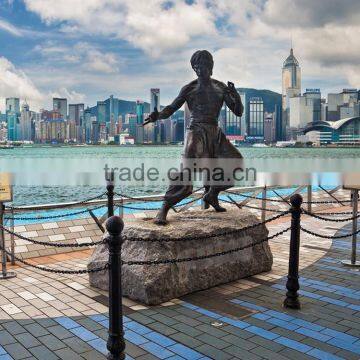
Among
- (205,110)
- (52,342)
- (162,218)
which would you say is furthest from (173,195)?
(52,342)

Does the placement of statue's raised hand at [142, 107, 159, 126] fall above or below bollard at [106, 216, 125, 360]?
above

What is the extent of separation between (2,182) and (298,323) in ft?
14.4

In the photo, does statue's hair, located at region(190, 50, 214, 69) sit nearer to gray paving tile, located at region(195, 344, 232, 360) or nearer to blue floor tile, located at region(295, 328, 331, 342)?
blue floor tile, located at region(295, 328, 331, 342)

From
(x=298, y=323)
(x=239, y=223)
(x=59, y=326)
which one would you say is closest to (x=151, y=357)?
(x=59, y=326)

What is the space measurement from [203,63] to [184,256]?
264 cm

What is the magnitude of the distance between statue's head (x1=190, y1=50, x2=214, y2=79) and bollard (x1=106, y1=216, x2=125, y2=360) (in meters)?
3.30

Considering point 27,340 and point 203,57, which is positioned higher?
point 203,57

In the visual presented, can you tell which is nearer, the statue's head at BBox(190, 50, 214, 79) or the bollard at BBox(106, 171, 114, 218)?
the statue's head at BBox(190, 50, 214, 79)

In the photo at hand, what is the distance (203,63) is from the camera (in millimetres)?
6137

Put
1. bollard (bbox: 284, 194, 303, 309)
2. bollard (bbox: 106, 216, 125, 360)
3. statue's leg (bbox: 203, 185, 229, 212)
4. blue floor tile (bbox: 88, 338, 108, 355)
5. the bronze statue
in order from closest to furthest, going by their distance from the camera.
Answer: bollard (bbox: 106, 216, 125, 360)
blue floor tile (bbox: 88, 338, 108, 355)
bollard (bbox: 284, 194, 303, 309)
the bronze statue
statue's leg (bbox: 203, 185, 229, 212)

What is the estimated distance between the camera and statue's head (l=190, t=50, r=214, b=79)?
6133 mm

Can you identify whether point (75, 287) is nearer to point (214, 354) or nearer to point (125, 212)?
point (214, 354)

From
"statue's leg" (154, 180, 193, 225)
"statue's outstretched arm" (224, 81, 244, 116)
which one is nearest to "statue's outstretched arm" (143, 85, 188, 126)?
"statue's outstretched arm" (224, 81, 244, 116)

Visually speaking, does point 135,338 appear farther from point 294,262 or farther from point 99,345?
point 294,262
